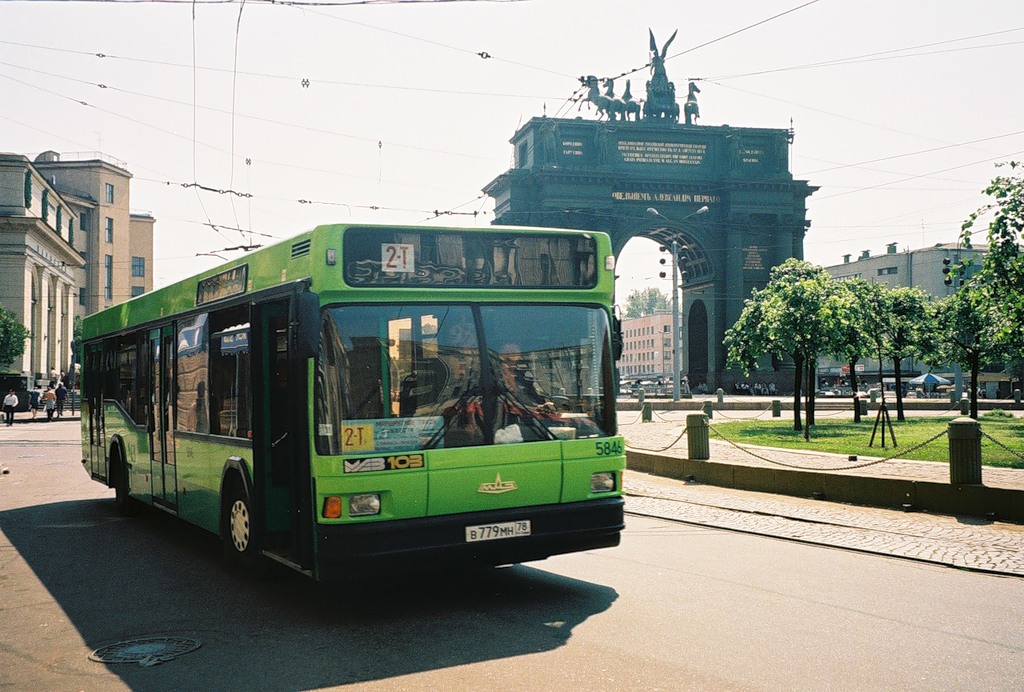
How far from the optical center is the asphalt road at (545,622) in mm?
5719

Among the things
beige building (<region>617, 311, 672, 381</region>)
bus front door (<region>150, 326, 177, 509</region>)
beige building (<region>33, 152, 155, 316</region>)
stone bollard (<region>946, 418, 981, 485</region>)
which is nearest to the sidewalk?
stone bollard (<region>946, 418, 981, 485</region>)

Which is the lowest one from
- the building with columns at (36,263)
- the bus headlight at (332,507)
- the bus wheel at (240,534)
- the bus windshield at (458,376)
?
the bus wheel at (240,534)

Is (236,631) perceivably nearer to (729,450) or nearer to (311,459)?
(311,459)

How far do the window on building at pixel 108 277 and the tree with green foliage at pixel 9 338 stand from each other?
37.9 meters

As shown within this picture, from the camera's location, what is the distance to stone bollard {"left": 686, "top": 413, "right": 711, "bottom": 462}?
56.6 feet

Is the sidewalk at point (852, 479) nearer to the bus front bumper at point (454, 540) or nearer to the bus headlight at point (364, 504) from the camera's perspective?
the bus front bumper at point (454, 540)

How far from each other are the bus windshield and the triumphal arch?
5281 cm

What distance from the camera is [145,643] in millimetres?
6625

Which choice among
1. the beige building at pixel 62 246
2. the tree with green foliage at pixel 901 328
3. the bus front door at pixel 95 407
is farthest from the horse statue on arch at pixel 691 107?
→ the bus front door at pixel 95 407

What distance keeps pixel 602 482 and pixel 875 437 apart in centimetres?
1844

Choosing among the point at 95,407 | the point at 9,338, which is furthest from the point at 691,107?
the point at 95,407

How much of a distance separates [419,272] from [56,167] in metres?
95.2

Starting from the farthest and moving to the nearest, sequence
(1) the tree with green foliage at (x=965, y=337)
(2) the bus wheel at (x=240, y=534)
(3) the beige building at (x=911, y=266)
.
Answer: (3) the beige building at (x=911, y=266)
(1) the tree with green foliage at (x=965, y=337)
(2) the bus wheel at (x=240, y=534)

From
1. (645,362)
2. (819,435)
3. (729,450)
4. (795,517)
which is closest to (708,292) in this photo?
(819,435)
